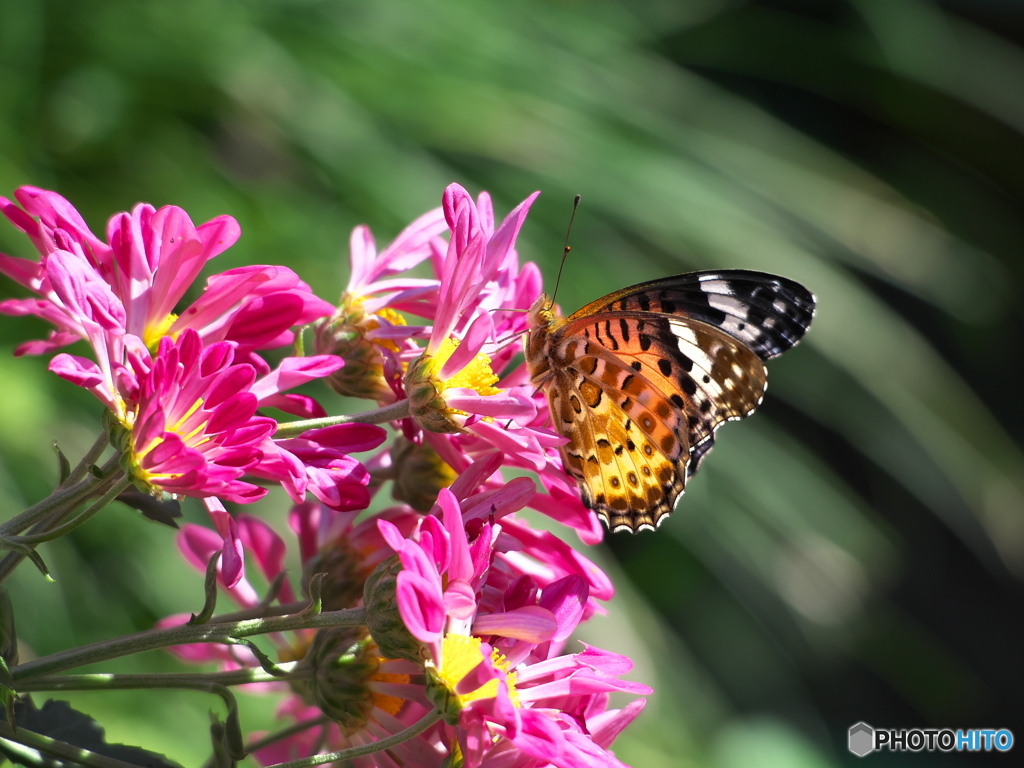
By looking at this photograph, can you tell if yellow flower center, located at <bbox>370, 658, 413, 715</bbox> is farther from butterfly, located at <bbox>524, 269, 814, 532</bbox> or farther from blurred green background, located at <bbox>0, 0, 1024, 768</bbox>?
blurred green background, located at <bbox>0, 0, 1024, 768</bbox>

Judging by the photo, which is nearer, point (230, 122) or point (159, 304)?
point (159, 304)

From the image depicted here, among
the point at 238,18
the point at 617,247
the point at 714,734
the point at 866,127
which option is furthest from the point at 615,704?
the point at 866,127

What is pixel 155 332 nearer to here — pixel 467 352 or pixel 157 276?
pixel 157 276

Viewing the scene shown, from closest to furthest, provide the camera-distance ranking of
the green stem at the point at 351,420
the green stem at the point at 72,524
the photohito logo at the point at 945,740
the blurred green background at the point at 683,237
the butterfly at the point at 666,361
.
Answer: the green stem at the point at 72,524 < the green stem at the point at 351,420 < the butterfly at the point at 666,361 < the blurred green background at the point at 683,237 < the photohito logo at the point at 945,740

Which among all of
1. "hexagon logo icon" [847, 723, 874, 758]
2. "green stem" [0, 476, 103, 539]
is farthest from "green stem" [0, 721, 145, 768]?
"hexagon logo icon" [847, 723, 874, 758]

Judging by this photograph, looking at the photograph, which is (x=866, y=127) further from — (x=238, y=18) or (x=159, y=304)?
(x=159, y=304)

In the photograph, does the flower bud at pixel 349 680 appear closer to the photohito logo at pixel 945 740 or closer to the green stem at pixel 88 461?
the green stem at pixel 88 461

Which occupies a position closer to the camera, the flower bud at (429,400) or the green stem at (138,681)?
the green stem at (138,681)

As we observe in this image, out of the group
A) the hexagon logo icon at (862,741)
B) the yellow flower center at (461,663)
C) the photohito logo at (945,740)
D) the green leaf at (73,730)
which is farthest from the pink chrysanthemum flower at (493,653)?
the photohito logo at (945,740)
